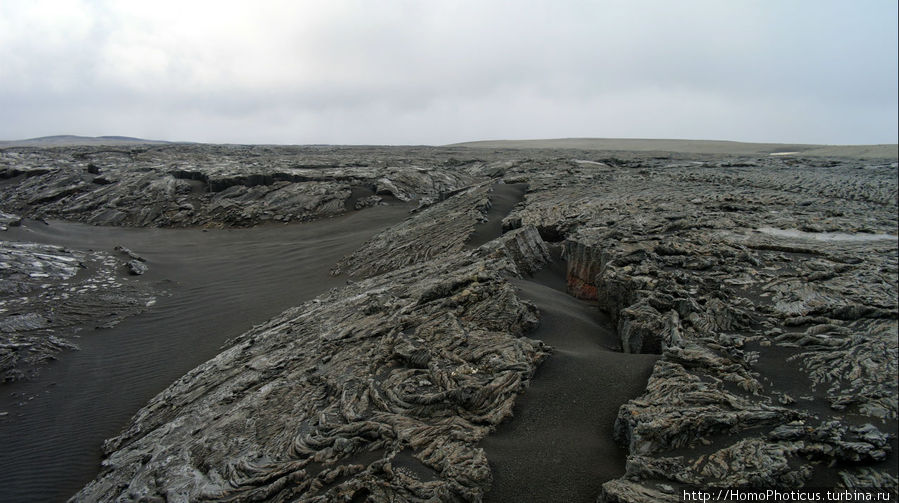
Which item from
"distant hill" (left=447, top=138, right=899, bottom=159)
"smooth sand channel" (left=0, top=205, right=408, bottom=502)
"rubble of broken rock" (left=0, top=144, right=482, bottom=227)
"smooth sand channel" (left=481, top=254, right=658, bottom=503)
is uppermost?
"distant hill" (left=447, top=138, right=899, bottom=159)

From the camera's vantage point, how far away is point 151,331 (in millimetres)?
8906

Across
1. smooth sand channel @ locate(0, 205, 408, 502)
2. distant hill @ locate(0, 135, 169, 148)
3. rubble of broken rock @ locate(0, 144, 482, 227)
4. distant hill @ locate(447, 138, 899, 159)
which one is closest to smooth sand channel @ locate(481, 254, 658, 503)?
smooth sand channel @ locate(0, 205, 408, 502)

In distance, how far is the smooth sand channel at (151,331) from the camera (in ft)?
18.6

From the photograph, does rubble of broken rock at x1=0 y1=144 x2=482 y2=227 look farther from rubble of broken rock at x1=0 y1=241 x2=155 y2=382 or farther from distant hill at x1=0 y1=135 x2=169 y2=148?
distant hill at x1=0 y1=135 x2=169 y2=148

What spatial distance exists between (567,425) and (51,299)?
36.0ft

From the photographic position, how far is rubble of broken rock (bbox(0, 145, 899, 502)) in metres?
3.08

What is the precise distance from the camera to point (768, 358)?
3.99 meters

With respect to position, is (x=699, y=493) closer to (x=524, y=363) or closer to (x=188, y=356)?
(x=524, y=363)

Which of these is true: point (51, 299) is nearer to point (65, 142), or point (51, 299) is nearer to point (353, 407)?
point (353, 407)

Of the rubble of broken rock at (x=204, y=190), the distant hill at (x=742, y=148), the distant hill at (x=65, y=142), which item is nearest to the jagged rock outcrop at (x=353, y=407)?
the rubble of broken rock at (x=204, y=190)

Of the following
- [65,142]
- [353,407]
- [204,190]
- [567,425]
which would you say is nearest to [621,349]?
[567,425]

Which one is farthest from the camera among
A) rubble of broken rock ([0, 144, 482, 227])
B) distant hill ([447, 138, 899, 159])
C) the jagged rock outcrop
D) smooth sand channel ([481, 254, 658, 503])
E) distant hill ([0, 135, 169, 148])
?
distant hill ([0, 135, 169, 148])

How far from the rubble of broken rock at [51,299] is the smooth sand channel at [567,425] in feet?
26.1

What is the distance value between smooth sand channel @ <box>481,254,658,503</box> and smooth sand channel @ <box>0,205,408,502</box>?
5.12m
